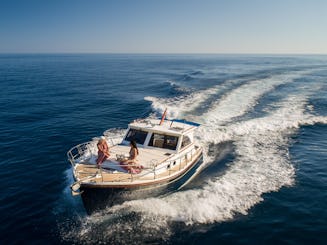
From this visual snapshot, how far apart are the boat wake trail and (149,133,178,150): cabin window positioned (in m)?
3.23

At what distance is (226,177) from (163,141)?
4884 millimetres

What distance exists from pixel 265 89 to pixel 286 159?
81.7 ft

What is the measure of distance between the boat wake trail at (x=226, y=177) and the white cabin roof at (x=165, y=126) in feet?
11.8

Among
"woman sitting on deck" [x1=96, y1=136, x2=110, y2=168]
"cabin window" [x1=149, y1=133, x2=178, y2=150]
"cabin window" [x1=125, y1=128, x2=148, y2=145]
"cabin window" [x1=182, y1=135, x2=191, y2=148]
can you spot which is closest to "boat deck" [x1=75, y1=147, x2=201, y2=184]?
"woman sitting on deck" [x1=96, y1=136, x2=110, y2=168]

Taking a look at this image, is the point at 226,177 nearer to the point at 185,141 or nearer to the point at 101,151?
the point at 185,141

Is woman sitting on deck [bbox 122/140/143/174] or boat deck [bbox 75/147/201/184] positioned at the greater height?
woman sitting on deck [bbox 122/140/143/174]

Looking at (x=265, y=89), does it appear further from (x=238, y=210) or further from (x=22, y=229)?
(x=22, y=229)

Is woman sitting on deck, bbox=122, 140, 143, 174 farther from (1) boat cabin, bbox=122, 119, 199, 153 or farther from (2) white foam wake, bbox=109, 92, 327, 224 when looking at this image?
(1) boat cabin, bbox=122, 119, 199, 153

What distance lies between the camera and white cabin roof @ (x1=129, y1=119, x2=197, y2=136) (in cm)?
1691

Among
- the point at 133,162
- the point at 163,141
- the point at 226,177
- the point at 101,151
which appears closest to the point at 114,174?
the point at 133,162

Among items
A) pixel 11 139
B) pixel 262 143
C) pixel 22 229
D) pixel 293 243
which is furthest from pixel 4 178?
pixel 262 143

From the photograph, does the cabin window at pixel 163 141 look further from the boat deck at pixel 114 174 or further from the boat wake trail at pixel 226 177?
the boat wake trail at pixel 226 177

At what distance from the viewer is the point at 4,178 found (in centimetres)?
1712

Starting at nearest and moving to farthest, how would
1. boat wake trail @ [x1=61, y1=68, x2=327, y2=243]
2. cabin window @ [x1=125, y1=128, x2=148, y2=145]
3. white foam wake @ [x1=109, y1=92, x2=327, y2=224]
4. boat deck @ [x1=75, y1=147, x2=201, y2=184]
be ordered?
boat wake trail @ [x1=61, y1=68, x2=327, y2=243]
boat deck @ [x1=75, y1=147, x2=201, y2=184]
white foam wake @ [x1=109, y1=92, x2=327, y2=224]
cabin window @ [x1=125, y1=128, x2=148, y2=145]
